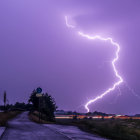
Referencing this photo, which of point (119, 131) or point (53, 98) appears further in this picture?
point (53, 98)

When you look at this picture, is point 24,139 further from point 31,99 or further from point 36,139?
point 31,99

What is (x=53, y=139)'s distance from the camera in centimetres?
1338

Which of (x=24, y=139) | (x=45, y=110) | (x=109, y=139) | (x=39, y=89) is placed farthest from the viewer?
(x=45, y=110)

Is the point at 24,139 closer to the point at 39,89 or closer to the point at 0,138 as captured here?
the point at 0,138

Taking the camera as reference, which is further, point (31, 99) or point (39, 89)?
point (31, 99)

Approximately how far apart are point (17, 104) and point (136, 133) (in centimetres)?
17511

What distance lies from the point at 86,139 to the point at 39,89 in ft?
61.5

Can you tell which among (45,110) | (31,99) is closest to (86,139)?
(45,110)

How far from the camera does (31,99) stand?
79.4 meters

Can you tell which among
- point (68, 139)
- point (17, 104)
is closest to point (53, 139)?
point (68, 139)

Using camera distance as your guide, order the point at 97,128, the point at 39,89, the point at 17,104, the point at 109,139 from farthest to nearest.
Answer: the point at 17,104
the point at 39,89
the point at 97,128
the point at 109,139

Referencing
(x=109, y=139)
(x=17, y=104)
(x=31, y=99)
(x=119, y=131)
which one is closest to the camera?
(x=109, y=139)

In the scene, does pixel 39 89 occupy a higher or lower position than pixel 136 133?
higher

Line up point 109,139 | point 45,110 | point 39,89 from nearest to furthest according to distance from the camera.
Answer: point 109,139 < point 39,89 < point 45,110
